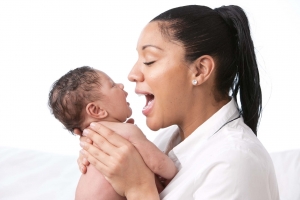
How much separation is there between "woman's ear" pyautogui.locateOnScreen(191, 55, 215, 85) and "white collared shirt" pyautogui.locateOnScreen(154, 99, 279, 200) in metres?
0.14

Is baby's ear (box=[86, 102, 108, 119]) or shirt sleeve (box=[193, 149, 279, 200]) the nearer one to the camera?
shirt sleeve (box=[193, 149, 279, 200])

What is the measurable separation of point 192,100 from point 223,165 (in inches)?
15.0

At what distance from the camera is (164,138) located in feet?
7.02

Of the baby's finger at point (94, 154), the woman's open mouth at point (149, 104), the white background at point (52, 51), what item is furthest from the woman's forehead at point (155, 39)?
the white background at point (52, 51)

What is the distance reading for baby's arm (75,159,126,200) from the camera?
5.50 ft

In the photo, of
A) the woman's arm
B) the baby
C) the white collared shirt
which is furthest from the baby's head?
the white collared shirt

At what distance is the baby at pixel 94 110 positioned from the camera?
167 cm

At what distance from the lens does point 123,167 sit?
1596 mm

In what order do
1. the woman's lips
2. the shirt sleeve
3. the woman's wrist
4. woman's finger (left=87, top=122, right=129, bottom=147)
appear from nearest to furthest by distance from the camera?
1. the shirt sleeve
2. the woman's wrist
3. woman's finger (left=87, top=122, right=129, bottom=147)
4. the woman's lips

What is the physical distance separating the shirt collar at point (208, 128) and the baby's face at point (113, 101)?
0.91 feet

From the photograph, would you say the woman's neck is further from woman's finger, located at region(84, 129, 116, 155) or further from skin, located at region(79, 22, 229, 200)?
woman's finger, located at region(84, 129, 116, 155)

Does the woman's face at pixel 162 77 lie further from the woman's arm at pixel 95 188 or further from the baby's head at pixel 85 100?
the woman's arm at pixel 95 188

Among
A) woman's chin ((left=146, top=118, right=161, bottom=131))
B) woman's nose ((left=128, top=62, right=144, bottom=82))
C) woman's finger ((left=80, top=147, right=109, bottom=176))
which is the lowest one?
woman's finger ((left=80, top=147, right=109, bottom=176))

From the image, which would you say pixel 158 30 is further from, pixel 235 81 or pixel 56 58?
pixel 56 58
